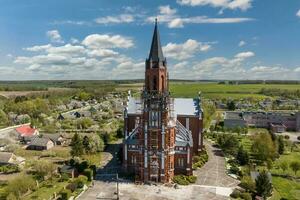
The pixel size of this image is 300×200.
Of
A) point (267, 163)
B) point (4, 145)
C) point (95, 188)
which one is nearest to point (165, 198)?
point (95, 188)

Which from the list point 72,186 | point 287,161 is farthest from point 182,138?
point 287,161

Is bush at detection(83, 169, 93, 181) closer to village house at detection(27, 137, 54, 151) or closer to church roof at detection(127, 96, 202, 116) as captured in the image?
church roof at detection(127, 96, 202, 116)

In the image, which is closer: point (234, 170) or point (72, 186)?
point (72, 186)

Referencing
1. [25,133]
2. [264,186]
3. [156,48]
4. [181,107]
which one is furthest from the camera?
[25,133]

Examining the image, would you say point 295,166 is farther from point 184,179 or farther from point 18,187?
point 18,187

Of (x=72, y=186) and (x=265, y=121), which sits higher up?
(x=265, y=121)

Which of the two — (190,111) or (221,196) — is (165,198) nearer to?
(221,196)
